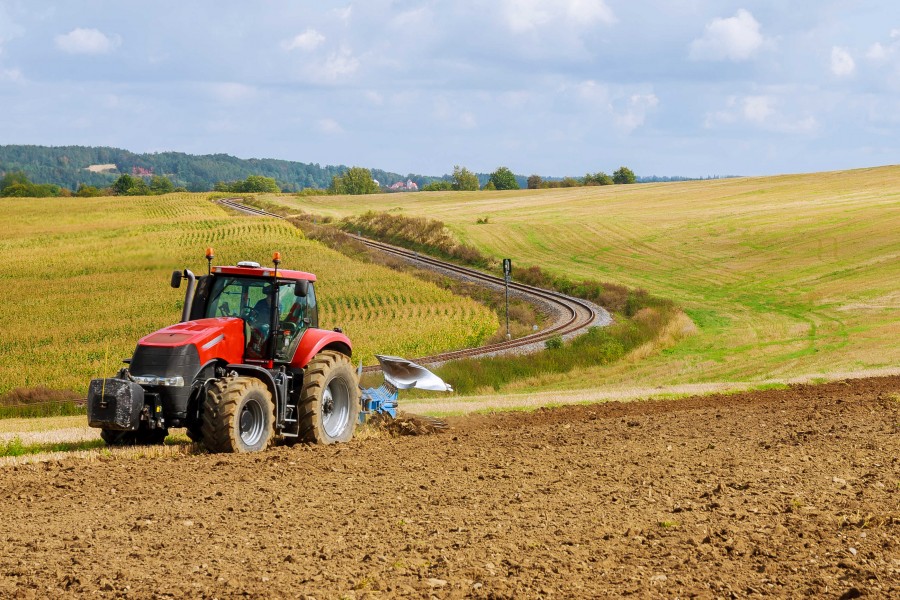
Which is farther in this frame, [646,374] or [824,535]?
[646,374]

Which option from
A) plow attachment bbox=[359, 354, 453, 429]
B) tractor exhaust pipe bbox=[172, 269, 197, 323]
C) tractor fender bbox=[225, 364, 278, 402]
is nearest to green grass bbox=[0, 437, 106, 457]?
tractor exhaust pipe bbox=[172, 269, 197, 323]

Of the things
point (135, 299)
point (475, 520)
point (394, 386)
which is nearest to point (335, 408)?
point (394, 386)

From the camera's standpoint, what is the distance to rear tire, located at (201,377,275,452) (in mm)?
12094

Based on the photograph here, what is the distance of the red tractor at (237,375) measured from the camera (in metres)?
12.1

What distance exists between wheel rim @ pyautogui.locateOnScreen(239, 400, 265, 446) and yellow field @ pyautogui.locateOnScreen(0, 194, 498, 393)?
191 inches

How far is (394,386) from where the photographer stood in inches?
650

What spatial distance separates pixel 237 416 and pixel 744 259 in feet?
146

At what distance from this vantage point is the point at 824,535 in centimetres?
834

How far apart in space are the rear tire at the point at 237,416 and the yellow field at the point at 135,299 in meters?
4.93

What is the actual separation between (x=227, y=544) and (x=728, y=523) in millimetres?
4475

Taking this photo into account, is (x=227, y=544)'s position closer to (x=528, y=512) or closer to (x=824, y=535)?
(x=528, y=512)

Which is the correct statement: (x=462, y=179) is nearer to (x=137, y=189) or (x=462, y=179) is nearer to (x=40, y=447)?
(x=137, y=189)

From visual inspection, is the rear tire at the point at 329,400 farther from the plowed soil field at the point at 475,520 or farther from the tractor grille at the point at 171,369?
the tractor grille at the point at 171,369

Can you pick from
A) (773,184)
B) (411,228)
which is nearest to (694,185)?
(773,184)
